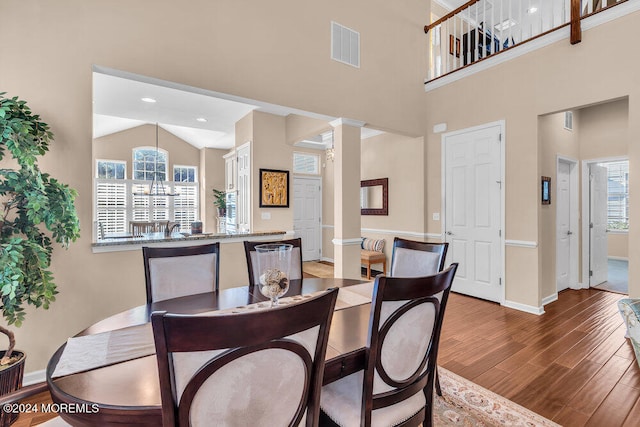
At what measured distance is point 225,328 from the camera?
2.29 ft

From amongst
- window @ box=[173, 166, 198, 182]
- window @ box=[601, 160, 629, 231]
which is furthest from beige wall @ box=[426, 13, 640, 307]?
window @ box=[173, 166, 198, 182]

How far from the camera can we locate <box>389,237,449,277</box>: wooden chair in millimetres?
2154

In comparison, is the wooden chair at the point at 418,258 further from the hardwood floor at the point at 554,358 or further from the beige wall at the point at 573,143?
the beige wall at the point at 573,143

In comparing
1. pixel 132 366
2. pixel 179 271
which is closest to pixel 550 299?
pixel 179 271

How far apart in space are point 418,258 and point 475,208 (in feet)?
7.94

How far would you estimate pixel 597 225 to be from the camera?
4773 mm

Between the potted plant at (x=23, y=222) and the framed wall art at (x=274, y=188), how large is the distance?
3.01 m

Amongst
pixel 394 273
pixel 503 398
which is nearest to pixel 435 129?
pixel 394 273

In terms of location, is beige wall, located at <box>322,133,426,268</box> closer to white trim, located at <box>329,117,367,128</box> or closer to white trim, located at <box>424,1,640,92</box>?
white trim, located at <box>424,1,640,92</box>

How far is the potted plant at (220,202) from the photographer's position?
A: 7.50 meters

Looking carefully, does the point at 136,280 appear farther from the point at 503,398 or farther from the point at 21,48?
the point at 503,398

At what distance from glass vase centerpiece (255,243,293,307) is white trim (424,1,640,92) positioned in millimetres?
3989

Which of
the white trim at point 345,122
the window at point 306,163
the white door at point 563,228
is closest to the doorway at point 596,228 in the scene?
the white door at point 563,228

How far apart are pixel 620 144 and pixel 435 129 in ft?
7.90
